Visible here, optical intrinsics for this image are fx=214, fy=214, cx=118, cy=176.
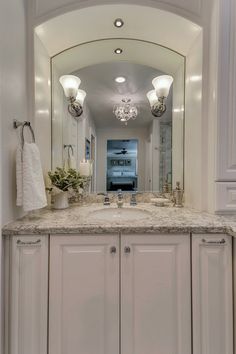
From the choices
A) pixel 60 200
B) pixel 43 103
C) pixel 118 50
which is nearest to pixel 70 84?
pixel 43 103

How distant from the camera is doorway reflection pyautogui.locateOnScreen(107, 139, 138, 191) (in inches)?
74.9

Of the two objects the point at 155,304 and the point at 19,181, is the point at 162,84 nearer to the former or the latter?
the point at 19,181

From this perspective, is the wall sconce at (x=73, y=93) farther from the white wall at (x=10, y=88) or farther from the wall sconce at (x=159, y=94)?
the wall sconce at (x=159, y=94)

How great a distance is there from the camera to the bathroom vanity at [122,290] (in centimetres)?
114

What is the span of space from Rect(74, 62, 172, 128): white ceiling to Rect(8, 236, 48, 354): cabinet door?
1182 millimetres

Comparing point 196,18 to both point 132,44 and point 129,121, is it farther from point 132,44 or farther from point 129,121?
point 129,121

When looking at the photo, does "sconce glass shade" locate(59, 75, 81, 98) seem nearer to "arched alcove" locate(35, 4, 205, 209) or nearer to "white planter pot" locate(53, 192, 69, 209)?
"arched alcove" locate(35, 4, 205, 209)

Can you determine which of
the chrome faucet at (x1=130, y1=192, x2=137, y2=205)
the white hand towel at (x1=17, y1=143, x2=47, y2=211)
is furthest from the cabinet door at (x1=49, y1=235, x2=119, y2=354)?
the chrome faucet at (x1=130, y1=192, x2=137, y2=205)

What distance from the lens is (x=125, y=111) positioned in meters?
1.91

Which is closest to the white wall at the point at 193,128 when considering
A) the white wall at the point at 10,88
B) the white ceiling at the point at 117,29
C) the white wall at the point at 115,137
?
the white ceiling at the point at 117,29

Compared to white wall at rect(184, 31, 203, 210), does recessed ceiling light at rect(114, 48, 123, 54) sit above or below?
above

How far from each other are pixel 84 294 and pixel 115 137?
1260 mm

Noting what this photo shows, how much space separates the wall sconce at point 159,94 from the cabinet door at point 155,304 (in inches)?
46.8

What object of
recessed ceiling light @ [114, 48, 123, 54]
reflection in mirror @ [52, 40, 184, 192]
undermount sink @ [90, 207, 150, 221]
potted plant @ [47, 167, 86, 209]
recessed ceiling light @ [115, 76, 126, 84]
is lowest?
undermount sink @ [90, 207, 150, 221]
